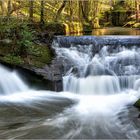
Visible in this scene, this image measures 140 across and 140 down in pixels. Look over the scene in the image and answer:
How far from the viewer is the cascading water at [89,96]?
21.9 feet

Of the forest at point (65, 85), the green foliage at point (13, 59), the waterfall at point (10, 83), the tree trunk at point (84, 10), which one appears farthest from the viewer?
the tree trunk at point (84, 10)

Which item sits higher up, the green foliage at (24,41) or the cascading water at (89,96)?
the green foliage at (24,41)

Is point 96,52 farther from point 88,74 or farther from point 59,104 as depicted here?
point 59,104

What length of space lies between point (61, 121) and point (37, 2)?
35.8ft

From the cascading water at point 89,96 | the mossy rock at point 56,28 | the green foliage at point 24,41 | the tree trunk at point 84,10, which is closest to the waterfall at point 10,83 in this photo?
the cascading water at point 89,96

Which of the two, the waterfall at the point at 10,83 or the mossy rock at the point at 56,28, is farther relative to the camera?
the mossy rock at the point at 56,28

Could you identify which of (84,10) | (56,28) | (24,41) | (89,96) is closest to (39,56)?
(24,41)

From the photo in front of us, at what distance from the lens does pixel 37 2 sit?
55.5ft

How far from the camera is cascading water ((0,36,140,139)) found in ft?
21.9

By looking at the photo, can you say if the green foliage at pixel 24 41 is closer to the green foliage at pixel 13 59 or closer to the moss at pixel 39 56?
the moss at pixel 39 56

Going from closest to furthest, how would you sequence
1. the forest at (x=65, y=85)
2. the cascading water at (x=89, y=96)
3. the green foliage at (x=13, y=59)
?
the cascading water at (x=89, y=96) < the forest at (x=65, y=85) < the green foliage at (x=13, y=59)

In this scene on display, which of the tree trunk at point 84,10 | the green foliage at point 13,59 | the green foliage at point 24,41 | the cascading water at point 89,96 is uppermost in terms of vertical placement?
the tree trunk at point 84,10

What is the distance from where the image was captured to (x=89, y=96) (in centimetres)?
939

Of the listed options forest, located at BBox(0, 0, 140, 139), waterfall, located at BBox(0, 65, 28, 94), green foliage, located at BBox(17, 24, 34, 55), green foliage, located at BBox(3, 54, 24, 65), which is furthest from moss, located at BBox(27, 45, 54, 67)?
waterfall, located at BBox(0, 65, 28, 94)
